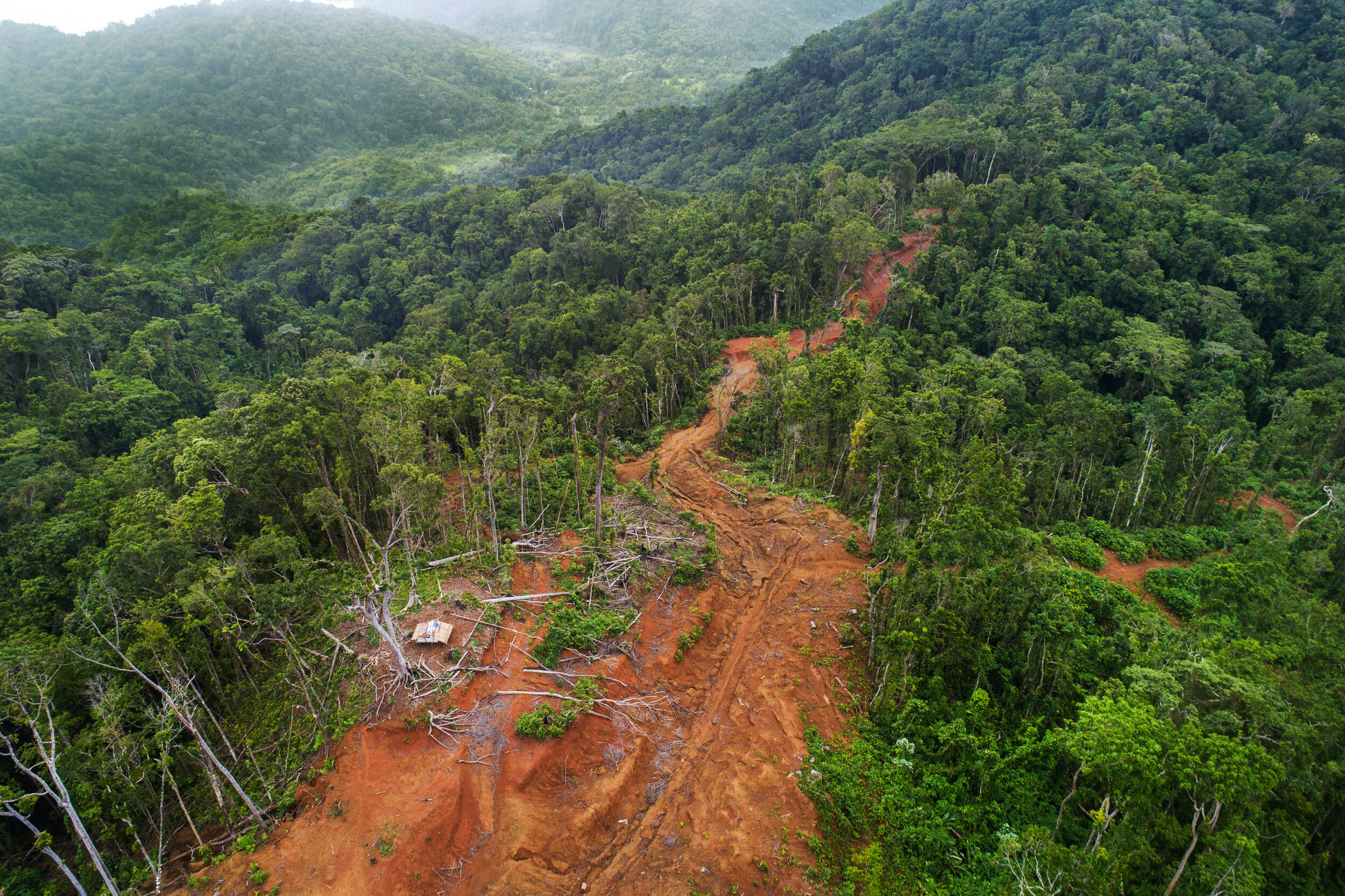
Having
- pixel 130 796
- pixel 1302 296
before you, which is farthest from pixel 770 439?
pixel 1302 296

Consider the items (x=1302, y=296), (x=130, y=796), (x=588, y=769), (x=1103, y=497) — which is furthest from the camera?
(x=1302, y=296)

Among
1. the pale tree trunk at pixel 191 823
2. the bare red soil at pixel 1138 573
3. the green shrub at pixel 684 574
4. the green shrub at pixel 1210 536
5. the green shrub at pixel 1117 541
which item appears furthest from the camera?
the green shrub at pixel 1210 536

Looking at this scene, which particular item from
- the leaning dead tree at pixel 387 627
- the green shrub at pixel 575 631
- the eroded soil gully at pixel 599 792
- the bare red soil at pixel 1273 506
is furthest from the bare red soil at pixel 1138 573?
the leaning dead tree at pixel 387 627

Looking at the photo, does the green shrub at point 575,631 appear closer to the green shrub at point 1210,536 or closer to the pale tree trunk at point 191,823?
the pale tree trunk at point 191,823

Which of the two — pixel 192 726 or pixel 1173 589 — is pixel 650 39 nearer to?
pixel 1173 589

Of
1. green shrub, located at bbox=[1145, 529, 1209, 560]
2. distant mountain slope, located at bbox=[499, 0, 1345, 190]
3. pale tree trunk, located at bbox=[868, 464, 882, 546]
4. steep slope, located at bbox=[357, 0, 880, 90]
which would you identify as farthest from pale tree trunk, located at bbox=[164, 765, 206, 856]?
steep slope, located at bbox=[357, 0, 880, 90]

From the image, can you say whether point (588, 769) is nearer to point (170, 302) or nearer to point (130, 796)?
point (130, 796)
